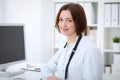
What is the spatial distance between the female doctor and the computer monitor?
50 centimetres

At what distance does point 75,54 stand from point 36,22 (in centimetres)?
225

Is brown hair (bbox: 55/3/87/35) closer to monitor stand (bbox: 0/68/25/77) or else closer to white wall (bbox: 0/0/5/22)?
monitor stand (bbox: 0/68/25/77)

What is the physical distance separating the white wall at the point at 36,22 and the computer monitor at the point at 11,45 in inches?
53.7

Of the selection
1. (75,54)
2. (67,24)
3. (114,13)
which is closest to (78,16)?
(67,24)

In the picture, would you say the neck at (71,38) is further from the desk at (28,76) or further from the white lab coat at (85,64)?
the desk at (28,76)

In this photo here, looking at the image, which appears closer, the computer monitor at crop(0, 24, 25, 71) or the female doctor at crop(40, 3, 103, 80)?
the female doctor at crop(40, 3, 103, 80)

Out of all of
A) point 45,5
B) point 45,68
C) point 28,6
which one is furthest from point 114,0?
point 45,68

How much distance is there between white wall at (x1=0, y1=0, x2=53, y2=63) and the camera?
3.87 m

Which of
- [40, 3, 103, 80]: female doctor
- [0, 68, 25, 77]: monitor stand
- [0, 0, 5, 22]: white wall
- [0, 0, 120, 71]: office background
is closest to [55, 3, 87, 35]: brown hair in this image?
[40, 3, 103, 80]: female doctor

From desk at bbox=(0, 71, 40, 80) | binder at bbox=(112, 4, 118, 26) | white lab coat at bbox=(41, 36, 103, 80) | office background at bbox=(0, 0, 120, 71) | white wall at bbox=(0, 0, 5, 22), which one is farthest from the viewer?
white wall at bbox=(0, 0, 5, 22)

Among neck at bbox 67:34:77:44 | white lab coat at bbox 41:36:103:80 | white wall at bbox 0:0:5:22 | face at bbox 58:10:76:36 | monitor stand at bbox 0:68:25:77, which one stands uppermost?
white wall at bbox 0:0:5:22

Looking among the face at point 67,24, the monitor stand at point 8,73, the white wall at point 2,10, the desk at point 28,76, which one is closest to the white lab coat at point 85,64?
the face at point 67,24

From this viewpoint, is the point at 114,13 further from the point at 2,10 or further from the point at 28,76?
the point at 2,10

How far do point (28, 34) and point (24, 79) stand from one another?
1.86 metres
